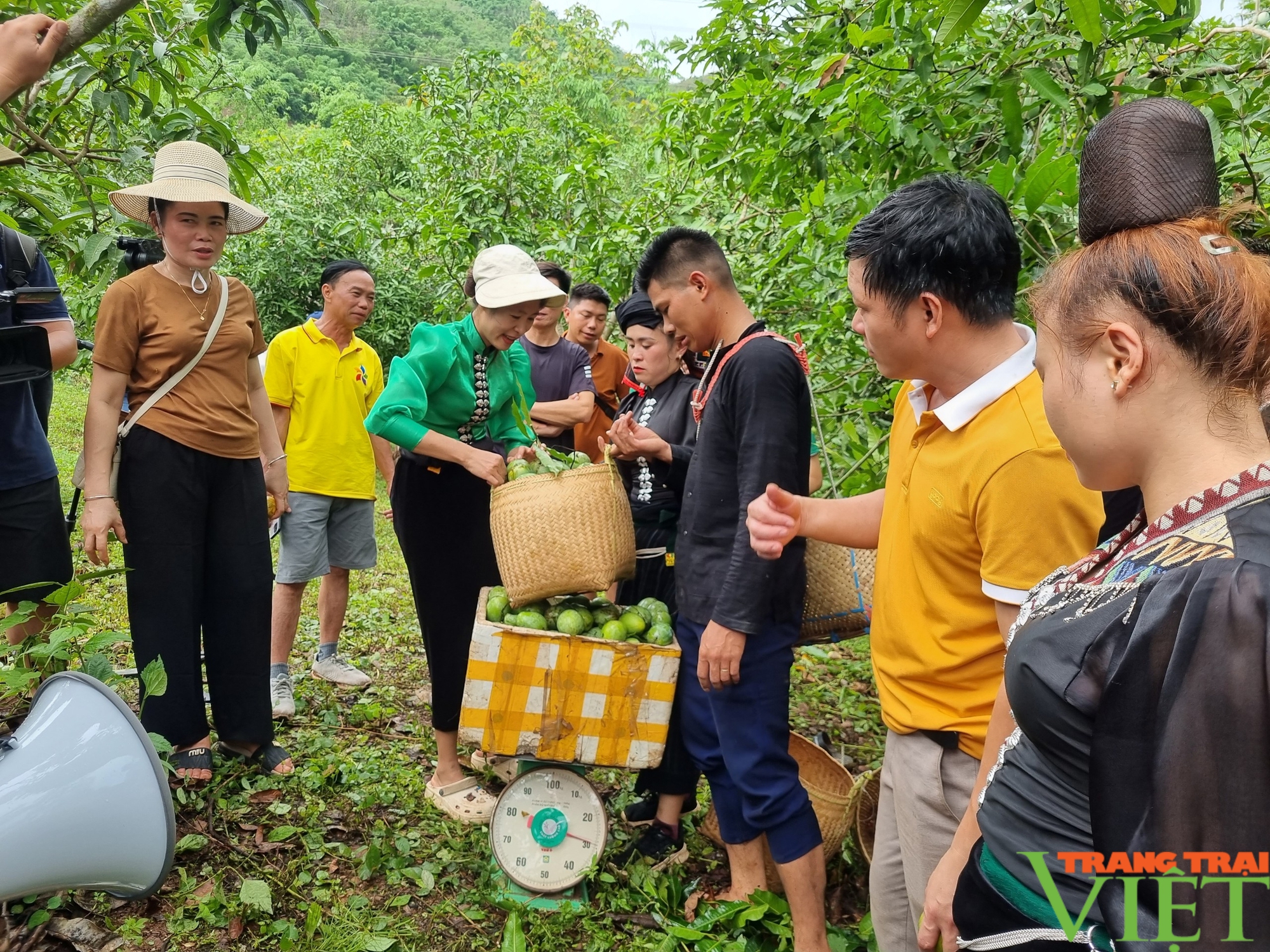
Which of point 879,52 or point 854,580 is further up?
point 879,52

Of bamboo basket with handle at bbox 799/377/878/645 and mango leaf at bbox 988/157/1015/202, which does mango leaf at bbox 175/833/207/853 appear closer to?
bamboo basket with handle at bbox 799/377/878/645

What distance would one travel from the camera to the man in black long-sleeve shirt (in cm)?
253

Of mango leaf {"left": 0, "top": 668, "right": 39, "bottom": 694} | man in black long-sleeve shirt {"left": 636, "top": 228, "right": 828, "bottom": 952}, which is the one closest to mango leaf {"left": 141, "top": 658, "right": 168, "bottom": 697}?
mango leaf {"left": 0, "top": 668, "right": 39, "bottom": 694}

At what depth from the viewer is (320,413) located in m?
4.79

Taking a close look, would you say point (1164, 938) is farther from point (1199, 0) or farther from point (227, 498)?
point (227, 498)

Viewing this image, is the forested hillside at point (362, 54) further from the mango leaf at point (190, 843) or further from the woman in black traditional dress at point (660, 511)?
the mango leaf at point (190, 843)

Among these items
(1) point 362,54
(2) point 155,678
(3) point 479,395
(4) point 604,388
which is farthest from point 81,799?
(1) point 362,54

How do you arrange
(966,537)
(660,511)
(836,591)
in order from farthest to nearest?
(660,511), (836,591), (966,537)

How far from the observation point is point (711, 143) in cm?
401

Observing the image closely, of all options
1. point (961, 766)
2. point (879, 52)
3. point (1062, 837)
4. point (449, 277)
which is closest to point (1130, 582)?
point (1062, 837)

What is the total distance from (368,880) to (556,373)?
286 centimetres

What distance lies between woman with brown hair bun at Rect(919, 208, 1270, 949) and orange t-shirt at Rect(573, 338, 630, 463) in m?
4.06

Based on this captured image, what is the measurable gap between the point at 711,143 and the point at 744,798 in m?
2.68

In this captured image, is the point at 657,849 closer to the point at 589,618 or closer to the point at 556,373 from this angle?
the point at 589,618
